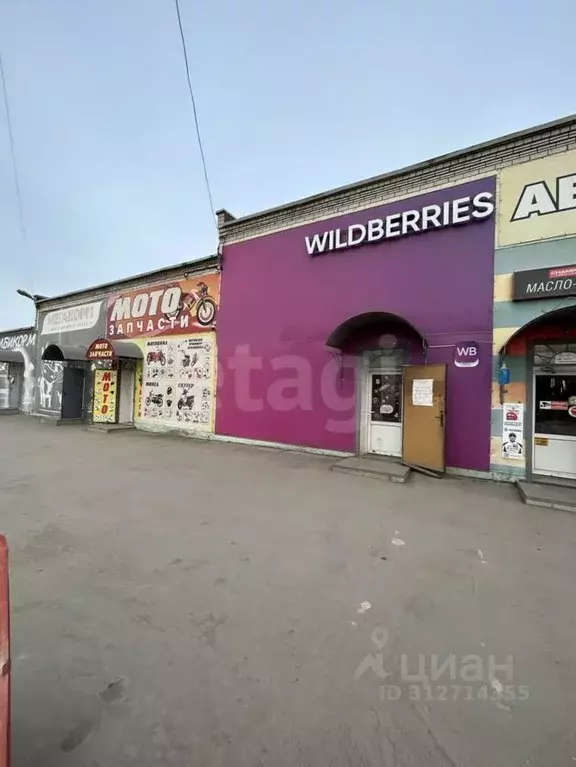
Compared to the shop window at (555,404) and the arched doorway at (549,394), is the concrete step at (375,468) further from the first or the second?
the shop window at (555,404)

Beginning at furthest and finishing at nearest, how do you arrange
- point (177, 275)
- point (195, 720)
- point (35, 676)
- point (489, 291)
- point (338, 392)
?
point (177, 275) < point (338, 392) < point (489, 291) < point (35, 676) < point (195, 720)

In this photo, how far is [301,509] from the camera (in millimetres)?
4734

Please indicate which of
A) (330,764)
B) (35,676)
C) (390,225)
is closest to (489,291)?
(390,225)

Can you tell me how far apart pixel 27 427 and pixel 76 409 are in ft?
6.13

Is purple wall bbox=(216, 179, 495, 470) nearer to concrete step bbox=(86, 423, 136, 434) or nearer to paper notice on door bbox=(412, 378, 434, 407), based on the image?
paper notice on door bbox=(412, 378, 434, 407)

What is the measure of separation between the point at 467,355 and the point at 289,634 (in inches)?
238

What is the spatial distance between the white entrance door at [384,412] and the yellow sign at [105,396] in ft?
31.5

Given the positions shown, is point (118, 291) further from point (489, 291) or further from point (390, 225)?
point (489, 291)

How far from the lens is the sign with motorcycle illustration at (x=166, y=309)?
10898mm

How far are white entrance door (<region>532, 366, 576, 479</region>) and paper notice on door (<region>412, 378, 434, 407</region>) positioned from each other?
174 cm

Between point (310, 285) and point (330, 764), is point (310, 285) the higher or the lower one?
the higher one

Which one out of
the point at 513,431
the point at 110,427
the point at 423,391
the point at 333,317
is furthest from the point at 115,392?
Result: the point at 513,431

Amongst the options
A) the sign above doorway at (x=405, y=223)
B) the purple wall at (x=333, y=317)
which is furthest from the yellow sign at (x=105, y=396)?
the sign above doorway at (x=405, y=223)

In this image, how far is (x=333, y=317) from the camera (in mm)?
8492
